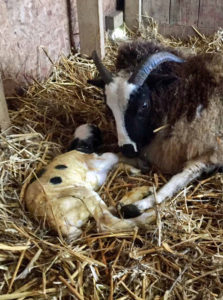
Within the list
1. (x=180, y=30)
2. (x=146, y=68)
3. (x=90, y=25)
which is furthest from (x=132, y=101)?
(x=180, y=30)

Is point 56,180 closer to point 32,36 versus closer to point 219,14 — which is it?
point 32,36

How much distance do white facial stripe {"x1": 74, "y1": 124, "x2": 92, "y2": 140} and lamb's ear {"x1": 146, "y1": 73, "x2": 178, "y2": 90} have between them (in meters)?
0.61

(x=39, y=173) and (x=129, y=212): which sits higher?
(x=39, y=173)

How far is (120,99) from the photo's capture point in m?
2.64

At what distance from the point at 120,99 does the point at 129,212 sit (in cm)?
79

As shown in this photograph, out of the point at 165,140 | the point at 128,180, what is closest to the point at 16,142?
the point at 128,180

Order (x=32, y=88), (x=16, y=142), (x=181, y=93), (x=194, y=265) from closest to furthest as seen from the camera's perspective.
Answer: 1. (x=194, y=265)
2. (x=181, y=93)
3. (x=16, y=142)
4. (x=32, y=88)

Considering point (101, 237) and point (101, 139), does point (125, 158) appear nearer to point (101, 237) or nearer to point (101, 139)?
point (101, 139)

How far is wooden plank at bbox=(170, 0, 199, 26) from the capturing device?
15.0ft

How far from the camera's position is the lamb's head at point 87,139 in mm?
2889

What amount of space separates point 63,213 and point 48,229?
0.43 ft

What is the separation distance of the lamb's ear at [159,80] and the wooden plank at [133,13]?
238cm

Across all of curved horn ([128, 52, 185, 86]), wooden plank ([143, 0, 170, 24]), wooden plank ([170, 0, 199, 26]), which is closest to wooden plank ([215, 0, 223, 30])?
wooden plank ([170, 0, 199, 26])

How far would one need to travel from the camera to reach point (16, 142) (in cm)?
290
